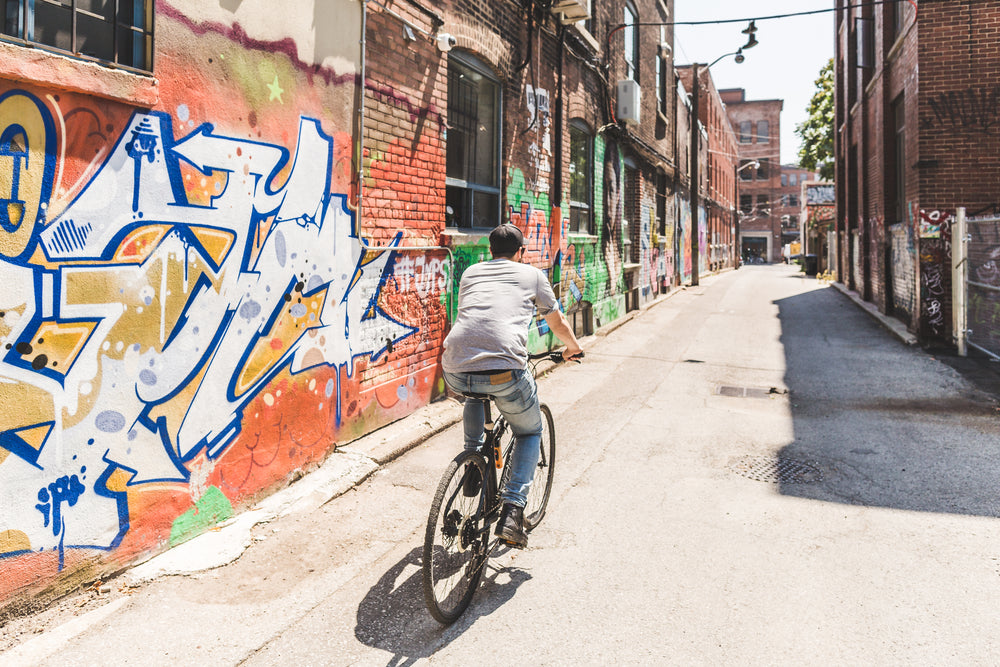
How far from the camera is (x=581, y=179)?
12.7 meters

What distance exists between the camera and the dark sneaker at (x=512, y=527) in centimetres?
363

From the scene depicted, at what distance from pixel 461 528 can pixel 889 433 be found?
500cm

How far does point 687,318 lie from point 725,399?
844 centimetres

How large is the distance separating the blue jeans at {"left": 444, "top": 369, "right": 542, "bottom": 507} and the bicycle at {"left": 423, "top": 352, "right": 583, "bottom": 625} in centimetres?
6

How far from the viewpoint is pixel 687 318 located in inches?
643

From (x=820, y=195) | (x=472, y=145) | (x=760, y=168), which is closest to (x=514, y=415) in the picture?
(x=472, y=145)

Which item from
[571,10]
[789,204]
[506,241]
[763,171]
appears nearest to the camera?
[506,241]

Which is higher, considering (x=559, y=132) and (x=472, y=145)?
(x=559, y=132)

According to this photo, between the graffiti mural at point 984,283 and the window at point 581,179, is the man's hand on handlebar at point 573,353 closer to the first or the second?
the graffiti mural at point 984,283

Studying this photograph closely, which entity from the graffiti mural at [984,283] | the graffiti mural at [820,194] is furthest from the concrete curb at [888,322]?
the graffiti mural at [820,194]

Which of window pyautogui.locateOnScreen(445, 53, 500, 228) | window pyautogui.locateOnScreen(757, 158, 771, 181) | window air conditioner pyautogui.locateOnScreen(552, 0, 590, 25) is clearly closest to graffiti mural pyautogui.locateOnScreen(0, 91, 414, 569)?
window pyautogui.locateOnScreen(445, 53, 500, 228)

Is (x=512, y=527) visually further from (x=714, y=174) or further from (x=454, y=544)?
(x=714, y=174)

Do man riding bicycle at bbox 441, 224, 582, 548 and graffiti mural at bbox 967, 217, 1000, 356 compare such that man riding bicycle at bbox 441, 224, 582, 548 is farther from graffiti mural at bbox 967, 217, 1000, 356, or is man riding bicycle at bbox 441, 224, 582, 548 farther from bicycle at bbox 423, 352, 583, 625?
graffiti mural at bbox 967, 217, 1000, 356

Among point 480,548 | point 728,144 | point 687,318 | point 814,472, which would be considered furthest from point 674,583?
point 728,144
